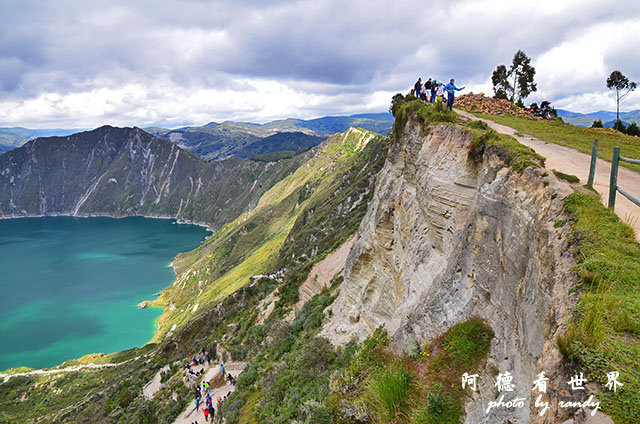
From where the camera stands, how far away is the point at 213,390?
100 feet

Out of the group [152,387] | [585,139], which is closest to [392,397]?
[585,139]

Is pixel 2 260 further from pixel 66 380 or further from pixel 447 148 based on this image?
pixel 447 148

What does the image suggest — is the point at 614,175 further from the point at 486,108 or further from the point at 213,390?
the point at 213,390

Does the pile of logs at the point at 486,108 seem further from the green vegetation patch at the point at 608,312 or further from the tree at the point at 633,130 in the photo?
the green vegetation patch at the point at 608,312

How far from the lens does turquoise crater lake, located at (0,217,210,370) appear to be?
289 feet

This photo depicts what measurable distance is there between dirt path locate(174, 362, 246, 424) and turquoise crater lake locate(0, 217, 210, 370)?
69381mm

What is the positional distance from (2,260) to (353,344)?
214 metres

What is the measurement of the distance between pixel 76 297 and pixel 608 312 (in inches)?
5671

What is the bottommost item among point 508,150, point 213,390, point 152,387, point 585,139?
point 152,387

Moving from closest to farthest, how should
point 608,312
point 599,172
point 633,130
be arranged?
point 608,312 → point 599,172 → point 633,130

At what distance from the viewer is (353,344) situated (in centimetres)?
1942

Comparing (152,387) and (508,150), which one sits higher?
(508,150)

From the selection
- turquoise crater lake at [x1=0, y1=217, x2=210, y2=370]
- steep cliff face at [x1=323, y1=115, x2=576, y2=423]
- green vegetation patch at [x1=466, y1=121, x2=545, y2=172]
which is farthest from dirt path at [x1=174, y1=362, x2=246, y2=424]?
turquoise crater lake at [x1=0, y1=217, x2=210, y2=370]

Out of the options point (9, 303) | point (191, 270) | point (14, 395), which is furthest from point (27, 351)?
point (191, 270)
